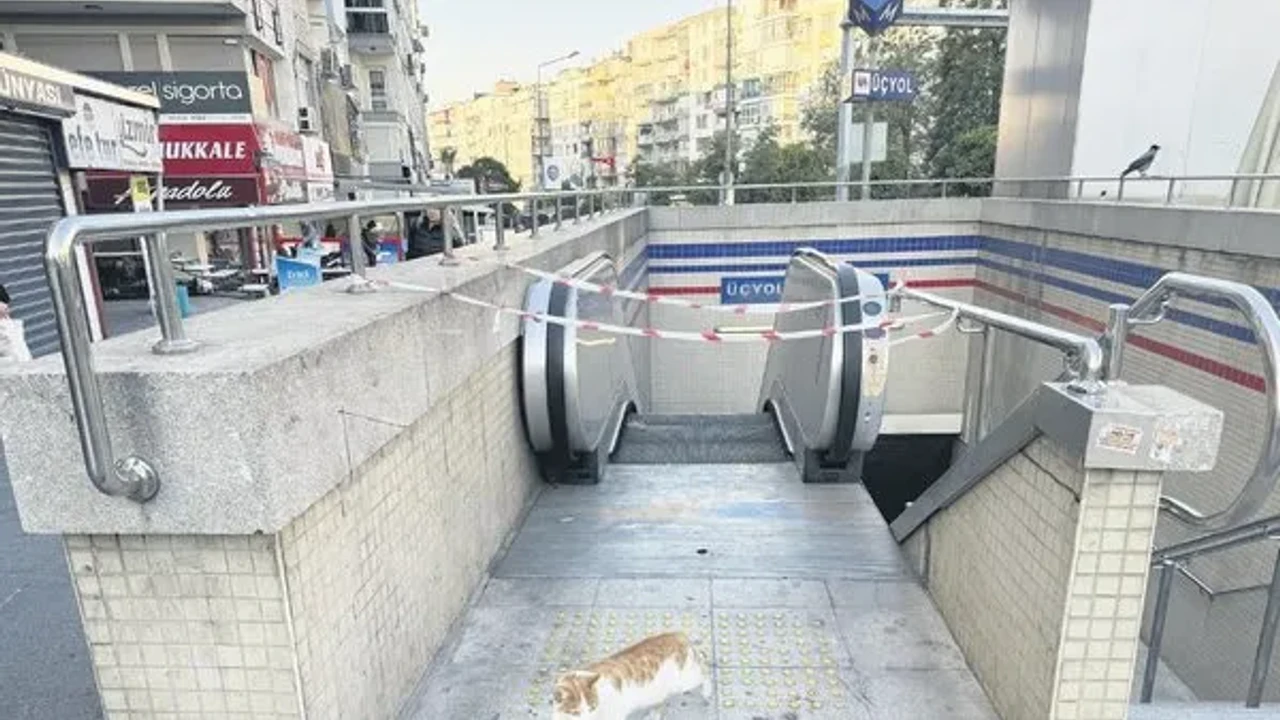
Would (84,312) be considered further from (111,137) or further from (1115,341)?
(111,137)

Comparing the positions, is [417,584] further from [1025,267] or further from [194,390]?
[1025,267]

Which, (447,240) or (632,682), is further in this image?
(447,240)

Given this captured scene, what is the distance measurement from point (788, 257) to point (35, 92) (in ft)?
33.7

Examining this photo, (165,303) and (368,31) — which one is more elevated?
(368,31)

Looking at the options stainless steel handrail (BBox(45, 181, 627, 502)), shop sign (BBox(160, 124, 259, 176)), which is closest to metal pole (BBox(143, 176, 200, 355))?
stainless steel handrail (BBox(45, 181, 627, 502))

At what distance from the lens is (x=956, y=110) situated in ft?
89.6

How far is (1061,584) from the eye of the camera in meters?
2.53

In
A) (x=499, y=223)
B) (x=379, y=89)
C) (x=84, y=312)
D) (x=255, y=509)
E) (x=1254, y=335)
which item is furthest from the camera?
(x=379, y=89)

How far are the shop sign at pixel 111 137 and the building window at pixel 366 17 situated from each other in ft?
92.1

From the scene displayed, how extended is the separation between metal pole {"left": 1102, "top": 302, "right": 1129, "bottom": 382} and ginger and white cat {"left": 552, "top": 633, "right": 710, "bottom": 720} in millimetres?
1757

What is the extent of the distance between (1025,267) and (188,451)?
36.8 feet

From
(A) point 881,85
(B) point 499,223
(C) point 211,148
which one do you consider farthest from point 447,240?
(C) point 211,148

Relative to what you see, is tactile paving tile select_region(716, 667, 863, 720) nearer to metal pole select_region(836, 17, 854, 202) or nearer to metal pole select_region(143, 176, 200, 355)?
metal pole select_region(143, 176, 200, 355)

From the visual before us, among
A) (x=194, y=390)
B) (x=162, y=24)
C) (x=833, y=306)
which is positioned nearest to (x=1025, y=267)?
(x=833, y=306)
